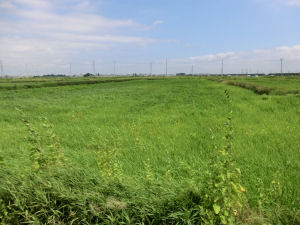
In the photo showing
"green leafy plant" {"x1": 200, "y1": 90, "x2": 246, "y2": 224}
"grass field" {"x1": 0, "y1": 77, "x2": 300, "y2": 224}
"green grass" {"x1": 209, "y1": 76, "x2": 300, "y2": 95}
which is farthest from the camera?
"green grass" {"x1": 209, "y1": 76, "x2": 300, "y2": 95}

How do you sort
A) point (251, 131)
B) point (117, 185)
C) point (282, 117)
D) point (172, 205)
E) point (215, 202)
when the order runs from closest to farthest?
1. point (215, 202)
2. point (172, 205)
3. point (117, 185)
4. point (251, 131)
5. point (282, 117)

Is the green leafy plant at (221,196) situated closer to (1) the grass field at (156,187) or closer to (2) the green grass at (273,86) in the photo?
(1) the grass field at (156,187)

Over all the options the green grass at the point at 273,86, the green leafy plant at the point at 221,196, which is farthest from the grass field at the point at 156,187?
the green grass at the point at 273,86

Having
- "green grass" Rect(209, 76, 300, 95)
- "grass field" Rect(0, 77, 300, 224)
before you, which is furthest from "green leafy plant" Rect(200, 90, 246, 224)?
"green grass" Rect(209, 76, 300, 95)

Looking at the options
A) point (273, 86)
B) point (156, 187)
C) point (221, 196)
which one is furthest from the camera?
point (273, 86)

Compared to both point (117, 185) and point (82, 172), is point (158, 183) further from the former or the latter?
point (82, 172)

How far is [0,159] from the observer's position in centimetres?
255

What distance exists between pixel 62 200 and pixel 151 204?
110 cm

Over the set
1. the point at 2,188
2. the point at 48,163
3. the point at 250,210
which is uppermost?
the point at 48,163

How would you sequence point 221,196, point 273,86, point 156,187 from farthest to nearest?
point 273,86, point 156,187, point 221,196

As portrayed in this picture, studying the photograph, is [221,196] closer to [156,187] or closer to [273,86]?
[156,187]

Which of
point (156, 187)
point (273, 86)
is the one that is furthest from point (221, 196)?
point (273, 86)

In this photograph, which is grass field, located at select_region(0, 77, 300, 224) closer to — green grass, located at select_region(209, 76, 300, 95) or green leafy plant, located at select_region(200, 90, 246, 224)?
green leafy plant, located at select_region(200, 90, 246, 224)

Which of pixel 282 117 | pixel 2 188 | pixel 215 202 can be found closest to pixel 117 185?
pixel 215 202
